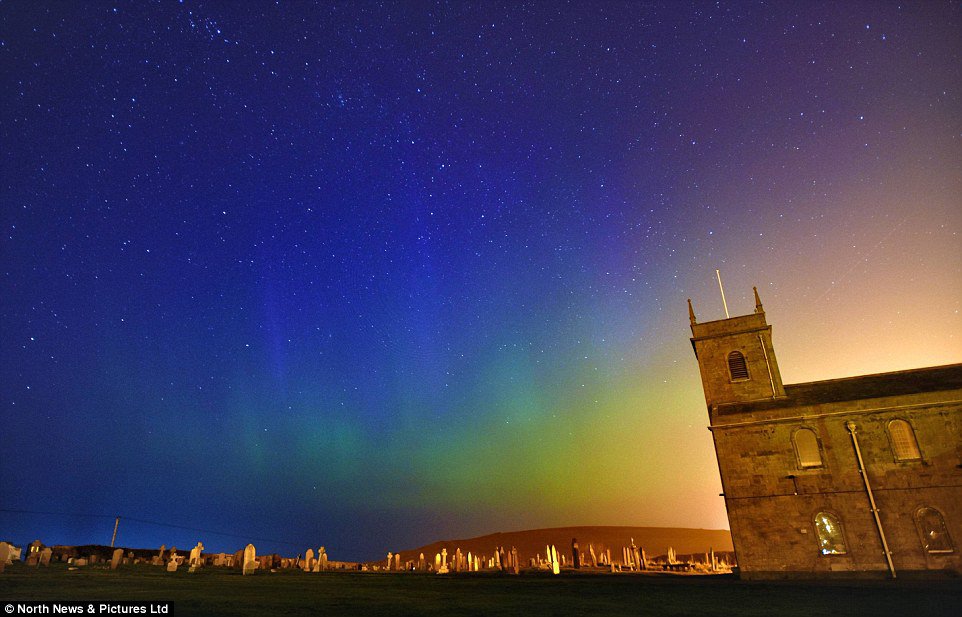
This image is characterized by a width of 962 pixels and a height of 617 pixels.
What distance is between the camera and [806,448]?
2277 centimetres

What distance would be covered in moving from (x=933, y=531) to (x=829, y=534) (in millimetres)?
3833

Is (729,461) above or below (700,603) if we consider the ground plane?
above

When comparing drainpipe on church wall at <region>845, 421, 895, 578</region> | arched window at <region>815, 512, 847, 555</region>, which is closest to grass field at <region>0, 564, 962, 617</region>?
drainpipe on church wall at <region>845, 421, 895, 578</region>

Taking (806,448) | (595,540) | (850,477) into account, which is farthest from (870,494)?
(595,540)

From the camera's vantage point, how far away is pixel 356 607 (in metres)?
10.2

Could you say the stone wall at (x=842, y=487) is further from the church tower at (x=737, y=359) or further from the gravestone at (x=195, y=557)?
the gravestone at (x=195, y=557)

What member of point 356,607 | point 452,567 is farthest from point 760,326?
point 452,567

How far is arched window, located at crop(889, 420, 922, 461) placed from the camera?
69.4 feet

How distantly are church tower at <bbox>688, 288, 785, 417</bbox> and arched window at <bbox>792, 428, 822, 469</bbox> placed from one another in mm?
3537

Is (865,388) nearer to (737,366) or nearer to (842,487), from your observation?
(842,487)

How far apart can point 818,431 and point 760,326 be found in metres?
6.85

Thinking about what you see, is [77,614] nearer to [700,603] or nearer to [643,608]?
[643,608]

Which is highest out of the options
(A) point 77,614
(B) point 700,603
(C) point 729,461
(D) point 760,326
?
(D) point 760,326

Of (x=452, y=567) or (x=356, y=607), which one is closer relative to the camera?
(x=356, y=607)
